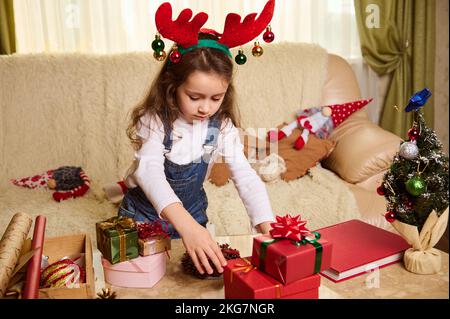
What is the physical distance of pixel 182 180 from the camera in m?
1.23

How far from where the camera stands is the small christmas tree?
88 centimetres

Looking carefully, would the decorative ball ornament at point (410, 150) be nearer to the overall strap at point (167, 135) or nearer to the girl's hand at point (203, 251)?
the girl's hand at point (203, 251)

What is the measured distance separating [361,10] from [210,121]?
169 centimetres

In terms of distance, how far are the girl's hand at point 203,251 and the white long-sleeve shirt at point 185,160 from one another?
0.37ft

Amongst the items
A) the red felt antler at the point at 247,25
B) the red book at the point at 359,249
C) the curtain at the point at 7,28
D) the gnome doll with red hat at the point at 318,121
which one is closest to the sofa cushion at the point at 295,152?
the gnome doll with red hat at the point at 318,121

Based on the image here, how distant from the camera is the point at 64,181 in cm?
182

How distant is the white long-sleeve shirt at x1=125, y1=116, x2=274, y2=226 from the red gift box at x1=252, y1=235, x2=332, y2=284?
0.26 m

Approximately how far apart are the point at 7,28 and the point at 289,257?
2.04m

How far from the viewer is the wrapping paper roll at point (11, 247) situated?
77 centimetres

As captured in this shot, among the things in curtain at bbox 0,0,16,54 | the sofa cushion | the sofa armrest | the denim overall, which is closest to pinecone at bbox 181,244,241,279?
the denim overall

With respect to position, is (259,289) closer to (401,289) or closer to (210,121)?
(401,289)

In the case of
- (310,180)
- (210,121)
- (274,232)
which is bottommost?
(310,180)
